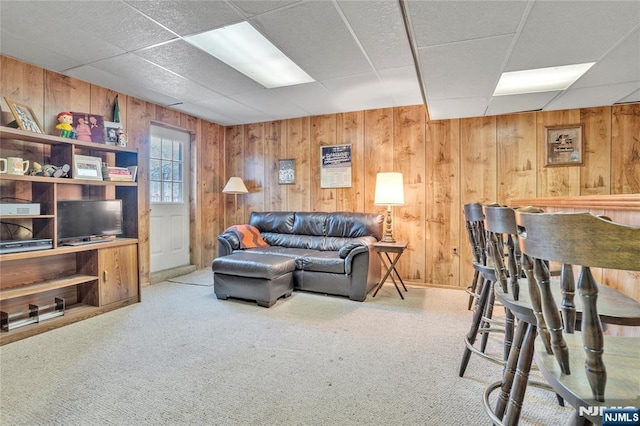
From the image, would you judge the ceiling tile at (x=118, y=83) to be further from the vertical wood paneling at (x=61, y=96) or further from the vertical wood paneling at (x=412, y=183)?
the vertical wood paneling at (x=412, y=183)

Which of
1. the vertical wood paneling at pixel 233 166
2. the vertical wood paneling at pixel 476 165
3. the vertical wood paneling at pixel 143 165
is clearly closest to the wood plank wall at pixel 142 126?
the vertical wood paneling at pixel 143 165

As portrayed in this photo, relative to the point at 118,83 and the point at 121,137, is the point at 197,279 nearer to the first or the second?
the point at 121,137

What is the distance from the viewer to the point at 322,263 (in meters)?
3.40

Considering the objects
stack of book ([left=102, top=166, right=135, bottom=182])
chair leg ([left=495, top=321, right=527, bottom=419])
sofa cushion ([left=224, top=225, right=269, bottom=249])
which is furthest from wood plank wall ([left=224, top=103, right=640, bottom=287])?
chair leg ([left=495, top=321, right=527, bottom=419])

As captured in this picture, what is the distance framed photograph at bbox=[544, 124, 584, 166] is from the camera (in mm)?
3508

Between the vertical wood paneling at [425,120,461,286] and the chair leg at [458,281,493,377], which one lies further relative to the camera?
the vertical wood paneling at [425,120,461,286]

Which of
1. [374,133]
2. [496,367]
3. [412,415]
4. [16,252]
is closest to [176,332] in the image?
[16,252]

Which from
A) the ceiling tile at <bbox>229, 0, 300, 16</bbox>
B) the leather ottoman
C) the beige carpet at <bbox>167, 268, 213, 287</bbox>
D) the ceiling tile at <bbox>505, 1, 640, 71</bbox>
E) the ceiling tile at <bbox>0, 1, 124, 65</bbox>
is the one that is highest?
the ceiling tile at <bbox>0, 1, 124, 65</bbox>

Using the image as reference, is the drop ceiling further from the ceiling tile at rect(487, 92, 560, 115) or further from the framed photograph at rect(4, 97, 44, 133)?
the framed photograph at rect(4, 97, 44, 133)

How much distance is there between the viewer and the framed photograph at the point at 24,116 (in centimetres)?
251

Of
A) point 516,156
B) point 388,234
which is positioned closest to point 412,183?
point 388,234

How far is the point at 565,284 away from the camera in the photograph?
29.1 inches

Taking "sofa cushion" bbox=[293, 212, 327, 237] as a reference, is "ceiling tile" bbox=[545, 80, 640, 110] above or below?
above

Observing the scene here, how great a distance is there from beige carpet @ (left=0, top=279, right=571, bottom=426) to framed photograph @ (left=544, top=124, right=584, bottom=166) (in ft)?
7.29
